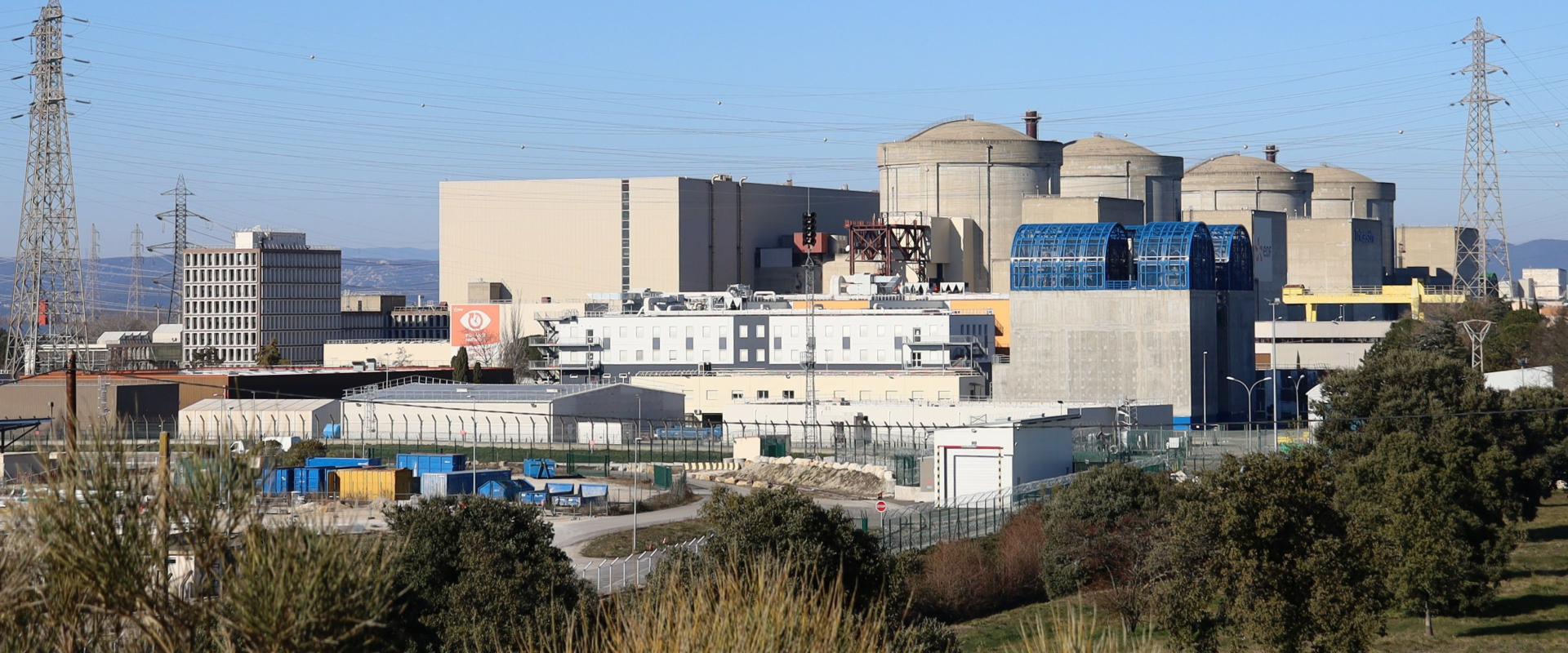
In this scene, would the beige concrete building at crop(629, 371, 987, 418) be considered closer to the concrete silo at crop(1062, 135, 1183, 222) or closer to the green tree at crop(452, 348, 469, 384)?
the green tree at crop(452, 348, 469, 384)

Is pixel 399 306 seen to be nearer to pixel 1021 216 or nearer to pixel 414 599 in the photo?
pixel 1021 216

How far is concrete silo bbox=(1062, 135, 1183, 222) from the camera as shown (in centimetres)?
10356

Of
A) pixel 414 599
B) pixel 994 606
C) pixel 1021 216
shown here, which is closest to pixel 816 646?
pixel 414 599

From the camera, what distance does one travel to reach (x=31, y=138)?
7394 centimetres

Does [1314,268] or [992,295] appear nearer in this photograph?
[992,295]

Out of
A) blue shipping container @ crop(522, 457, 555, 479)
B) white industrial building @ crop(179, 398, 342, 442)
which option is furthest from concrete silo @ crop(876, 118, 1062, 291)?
blue shipping container @ crop(522, 457, 555, 479)

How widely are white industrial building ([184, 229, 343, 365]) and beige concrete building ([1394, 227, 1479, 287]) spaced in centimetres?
8125

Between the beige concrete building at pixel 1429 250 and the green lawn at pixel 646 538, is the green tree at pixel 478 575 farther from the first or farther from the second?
the beige concrete building at pixel 1429 250

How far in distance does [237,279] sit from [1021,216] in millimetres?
59410

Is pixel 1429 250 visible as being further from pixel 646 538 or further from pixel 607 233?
pixel 646 538

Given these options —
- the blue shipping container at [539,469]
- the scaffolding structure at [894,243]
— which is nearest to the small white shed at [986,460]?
the blue shipping container at [539,469]

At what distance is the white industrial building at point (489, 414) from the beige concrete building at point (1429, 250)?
7481cm

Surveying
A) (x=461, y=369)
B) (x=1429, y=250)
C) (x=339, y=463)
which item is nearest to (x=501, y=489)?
(x=339, y=463)

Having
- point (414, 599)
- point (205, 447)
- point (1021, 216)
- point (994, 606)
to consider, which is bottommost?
point (994, 606)
